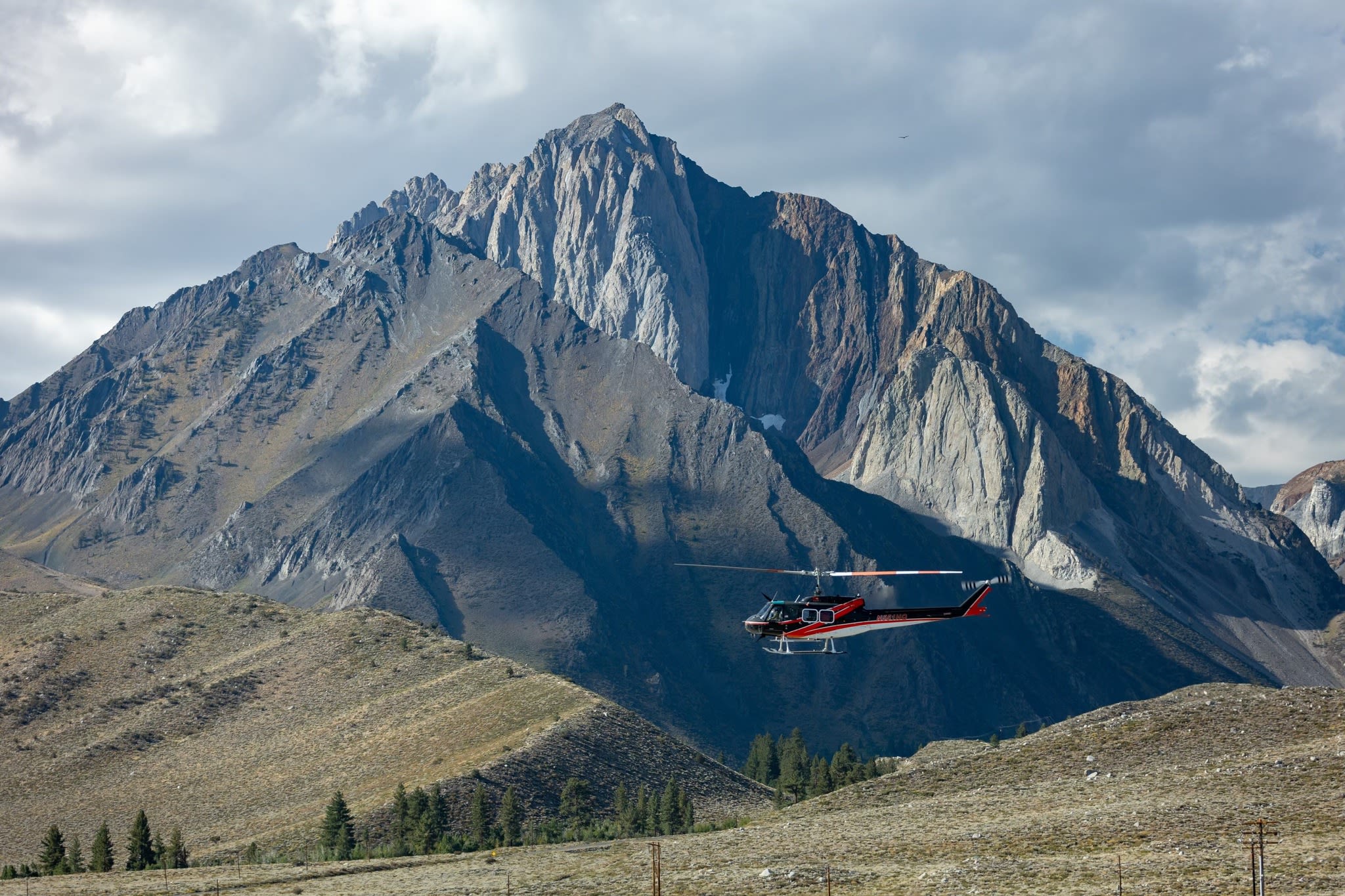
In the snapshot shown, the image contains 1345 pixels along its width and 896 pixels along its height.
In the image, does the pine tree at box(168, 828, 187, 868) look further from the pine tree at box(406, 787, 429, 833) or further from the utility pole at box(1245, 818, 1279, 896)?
the utility pole at box(1245, 818, 1279, 896)

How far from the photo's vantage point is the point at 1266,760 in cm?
7444

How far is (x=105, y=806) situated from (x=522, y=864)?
76539 millimetres

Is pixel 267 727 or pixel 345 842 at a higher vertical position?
pixel 267 727

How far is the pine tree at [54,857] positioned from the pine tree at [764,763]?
256ft

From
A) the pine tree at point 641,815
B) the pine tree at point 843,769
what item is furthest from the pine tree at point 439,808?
the pine tree at point 843,769

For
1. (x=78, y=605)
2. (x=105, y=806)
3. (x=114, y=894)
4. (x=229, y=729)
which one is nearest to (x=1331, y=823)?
(x=114, y=894)

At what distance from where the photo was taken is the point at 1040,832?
64.2 m

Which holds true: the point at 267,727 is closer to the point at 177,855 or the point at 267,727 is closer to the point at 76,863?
the point at 76,863

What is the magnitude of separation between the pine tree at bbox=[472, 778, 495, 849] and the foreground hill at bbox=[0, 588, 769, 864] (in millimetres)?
2372

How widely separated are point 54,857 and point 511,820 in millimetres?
30915

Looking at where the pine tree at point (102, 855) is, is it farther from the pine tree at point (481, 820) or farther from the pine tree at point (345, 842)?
the pine tree at point (481, 820)

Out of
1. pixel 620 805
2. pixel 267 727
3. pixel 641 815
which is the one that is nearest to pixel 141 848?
pixel 620 805

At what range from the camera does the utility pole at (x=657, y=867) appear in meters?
53.2

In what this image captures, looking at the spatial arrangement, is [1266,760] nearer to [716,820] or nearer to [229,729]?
[716,820]
